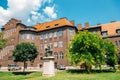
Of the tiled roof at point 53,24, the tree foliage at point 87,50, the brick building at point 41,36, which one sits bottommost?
the tree foliage at point 87,50

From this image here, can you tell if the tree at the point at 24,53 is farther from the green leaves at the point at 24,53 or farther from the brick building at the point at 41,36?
the brick building at the point at 41,36

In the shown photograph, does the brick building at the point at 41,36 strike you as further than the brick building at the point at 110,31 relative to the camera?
Yes

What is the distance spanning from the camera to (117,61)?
39000 millimetres

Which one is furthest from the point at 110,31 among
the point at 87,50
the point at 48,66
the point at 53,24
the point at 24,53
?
the point at 48,66

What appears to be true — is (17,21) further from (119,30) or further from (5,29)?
(119,30)

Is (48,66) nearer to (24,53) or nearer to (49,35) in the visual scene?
(24,53)

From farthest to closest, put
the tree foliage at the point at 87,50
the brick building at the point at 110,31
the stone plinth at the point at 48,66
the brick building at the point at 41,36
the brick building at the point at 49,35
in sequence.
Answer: the brick building at the point at 41,36 < the brick building at the point at 49,35 < the brick building at the point at 110,31 < the tree foliage at the point at 87,50 < the stone plinth at the point at 48,66

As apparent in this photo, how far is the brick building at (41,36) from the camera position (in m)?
52.8

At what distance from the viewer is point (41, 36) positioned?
58.4 metres

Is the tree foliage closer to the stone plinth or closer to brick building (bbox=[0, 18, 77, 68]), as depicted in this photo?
the stone plinth

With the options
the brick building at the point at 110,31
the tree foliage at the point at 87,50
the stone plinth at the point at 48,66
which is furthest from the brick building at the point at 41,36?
the stone plinth at the point at 48,66

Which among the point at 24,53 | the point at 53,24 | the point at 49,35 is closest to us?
the point at 24,53

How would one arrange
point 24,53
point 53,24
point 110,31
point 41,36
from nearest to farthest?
point 24,53 < point 110,31 < point 53,24 < point 41,36

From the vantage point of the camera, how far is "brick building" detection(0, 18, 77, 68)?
173 feet
